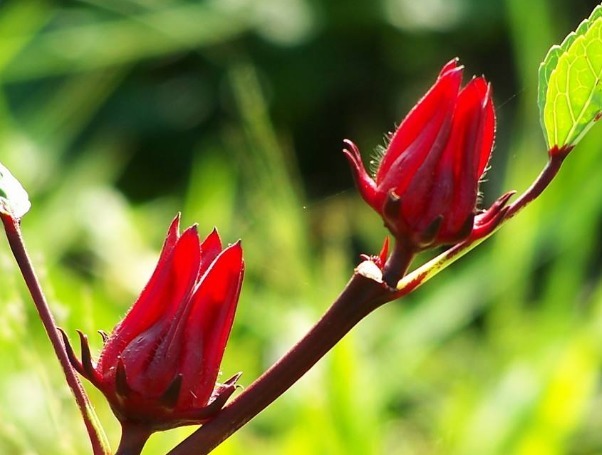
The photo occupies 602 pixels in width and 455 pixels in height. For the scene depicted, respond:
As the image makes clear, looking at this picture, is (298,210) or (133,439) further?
(298,210)

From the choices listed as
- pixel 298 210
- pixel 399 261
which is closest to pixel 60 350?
pixel 399 261

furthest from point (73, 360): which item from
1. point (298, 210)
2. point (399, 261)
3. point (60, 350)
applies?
point (298, 210)

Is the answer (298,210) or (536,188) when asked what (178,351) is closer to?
(536,188)

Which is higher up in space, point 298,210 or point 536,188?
point 536,188

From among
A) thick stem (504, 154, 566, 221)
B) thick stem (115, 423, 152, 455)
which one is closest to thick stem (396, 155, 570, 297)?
thick stem (504, 154, 566, 221)

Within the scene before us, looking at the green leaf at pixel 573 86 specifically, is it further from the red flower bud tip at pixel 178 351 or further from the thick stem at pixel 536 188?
the red flower bud tip at pixel 178 351

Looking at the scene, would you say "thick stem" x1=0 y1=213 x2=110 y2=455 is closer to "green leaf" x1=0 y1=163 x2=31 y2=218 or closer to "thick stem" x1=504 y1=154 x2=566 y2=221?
"green leaf" x1=0 y1=163 x2=31 y2=218
